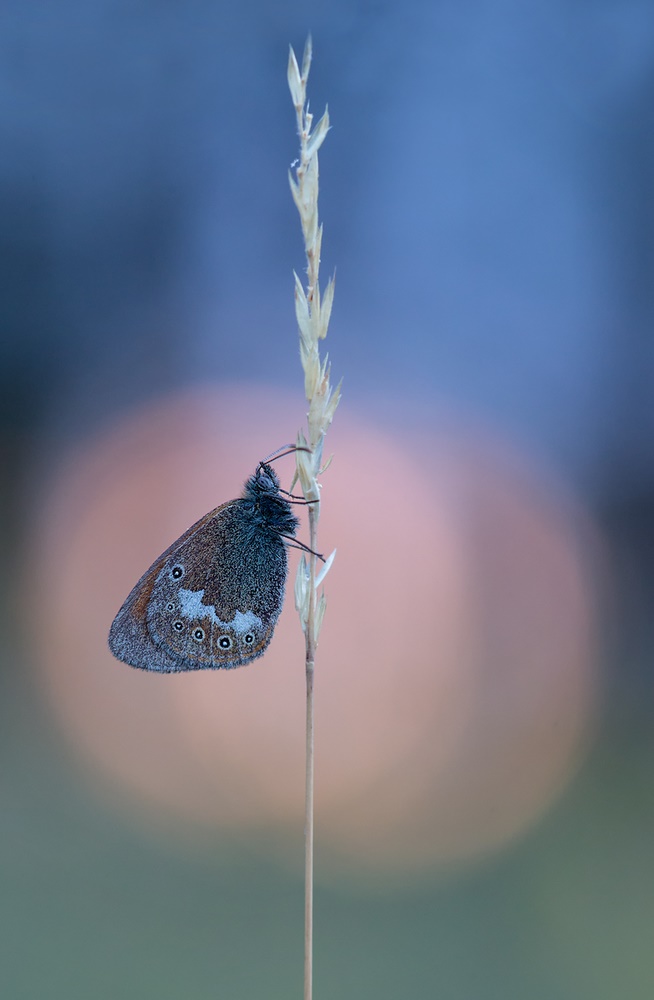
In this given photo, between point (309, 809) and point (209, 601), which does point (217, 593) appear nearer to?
point (209, 601)

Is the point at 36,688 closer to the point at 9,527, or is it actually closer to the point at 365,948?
the point at 9,527

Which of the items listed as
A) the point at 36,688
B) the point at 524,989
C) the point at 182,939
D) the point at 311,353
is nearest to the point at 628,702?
the point at 524,989

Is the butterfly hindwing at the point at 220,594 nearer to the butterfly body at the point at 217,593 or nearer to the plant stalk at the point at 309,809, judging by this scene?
the butterfly body at the point at 217,593

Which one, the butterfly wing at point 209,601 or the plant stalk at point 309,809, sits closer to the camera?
the plant stalk at point 309,809

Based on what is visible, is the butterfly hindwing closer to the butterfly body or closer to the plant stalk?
the butterfly body

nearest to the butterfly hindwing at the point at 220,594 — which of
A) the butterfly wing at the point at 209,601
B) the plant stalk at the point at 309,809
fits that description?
the butterfly wing at the point at 209,601

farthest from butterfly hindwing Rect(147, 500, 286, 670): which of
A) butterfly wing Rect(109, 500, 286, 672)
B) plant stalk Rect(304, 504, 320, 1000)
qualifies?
plant stalk Rect(304, 504, 320, 1000)

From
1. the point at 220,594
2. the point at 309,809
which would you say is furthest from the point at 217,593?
the point at 309,809
